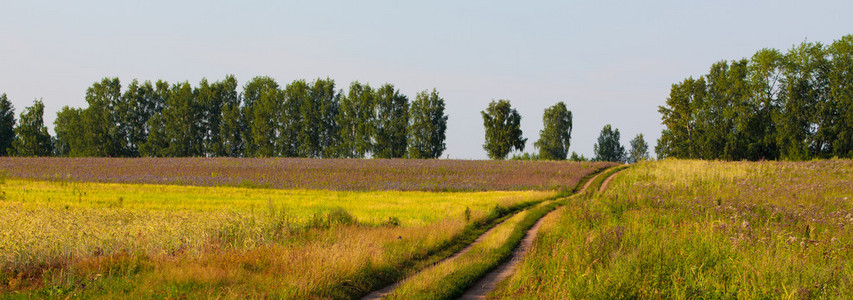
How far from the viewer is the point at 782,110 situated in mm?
63281

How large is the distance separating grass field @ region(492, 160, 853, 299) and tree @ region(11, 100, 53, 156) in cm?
9279

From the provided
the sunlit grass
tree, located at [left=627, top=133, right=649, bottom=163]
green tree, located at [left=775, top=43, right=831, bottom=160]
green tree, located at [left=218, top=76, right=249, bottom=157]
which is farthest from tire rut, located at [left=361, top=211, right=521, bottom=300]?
tree, located at [left=627, top=133, right=649, bottom=163]

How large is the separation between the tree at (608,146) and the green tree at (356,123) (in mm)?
61358

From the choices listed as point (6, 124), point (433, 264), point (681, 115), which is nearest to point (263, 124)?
point (6, 124)

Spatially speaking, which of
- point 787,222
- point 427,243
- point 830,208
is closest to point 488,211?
point 427,243

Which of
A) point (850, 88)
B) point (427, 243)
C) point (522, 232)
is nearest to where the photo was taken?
point (427, 243)

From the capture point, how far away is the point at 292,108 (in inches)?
3265

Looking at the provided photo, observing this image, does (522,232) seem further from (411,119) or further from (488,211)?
(411,119)

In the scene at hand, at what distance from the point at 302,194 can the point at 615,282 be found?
87.6 ft

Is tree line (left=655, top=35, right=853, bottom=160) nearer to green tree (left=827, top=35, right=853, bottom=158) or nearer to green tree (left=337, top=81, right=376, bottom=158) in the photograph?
green tree (left=827, top=35, right=853, bottom=158)

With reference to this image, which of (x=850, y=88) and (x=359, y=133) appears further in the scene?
(x=359, y=133)

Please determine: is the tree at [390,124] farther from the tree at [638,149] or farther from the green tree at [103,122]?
the tree at [638,149]

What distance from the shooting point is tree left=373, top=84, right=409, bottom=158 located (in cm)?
8138

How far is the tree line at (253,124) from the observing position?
81812mm
